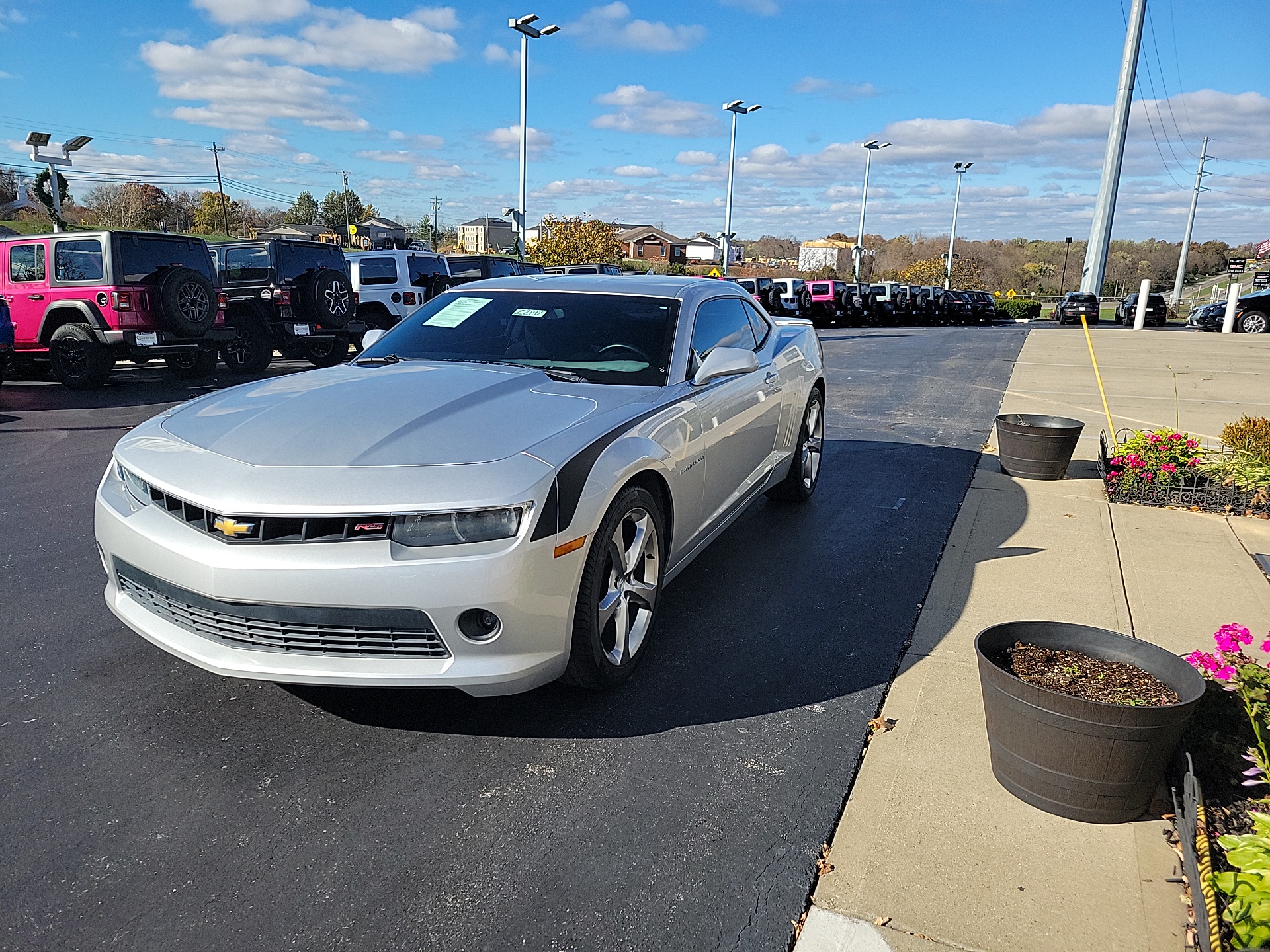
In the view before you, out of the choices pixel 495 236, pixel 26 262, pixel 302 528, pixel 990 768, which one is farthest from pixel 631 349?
pixel 495 236

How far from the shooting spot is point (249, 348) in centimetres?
1384

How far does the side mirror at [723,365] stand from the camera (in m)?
A: 4.01

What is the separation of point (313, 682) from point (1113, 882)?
95.1 inches

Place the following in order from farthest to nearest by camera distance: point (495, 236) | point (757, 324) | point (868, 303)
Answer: point (495, 236), point (868, 303), point (757, 324)

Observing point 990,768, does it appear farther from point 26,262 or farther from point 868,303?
point 868,303

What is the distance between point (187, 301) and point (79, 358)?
152 centimetres

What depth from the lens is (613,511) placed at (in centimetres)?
320

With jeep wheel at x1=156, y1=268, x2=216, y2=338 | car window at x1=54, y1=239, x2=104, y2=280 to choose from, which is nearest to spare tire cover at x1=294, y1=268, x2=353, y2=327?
jeep wheel at x1=156, y1=268, x2=216, y2=338

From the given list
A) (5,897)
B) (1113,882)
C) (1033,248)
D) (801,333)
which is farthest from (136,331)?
(1033,248)

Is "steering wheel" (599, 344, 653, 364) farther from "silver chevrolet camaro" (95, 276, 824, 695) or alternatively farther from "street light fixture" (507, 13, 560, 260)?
"street light fixture" (507, 13, 560, 260)

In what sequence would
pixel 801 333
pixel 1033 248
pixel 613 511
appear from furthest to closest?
pixel 1033 248, pixel 801 333, pixel 613 511

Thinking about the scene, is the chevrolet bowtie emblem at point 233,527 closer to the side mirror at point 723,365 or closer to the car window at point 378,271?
the side mirror at point 723,365

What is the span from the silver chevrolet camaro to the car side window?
149cm

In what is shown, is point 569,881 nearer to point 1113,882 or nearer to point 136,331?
point 1113,882
